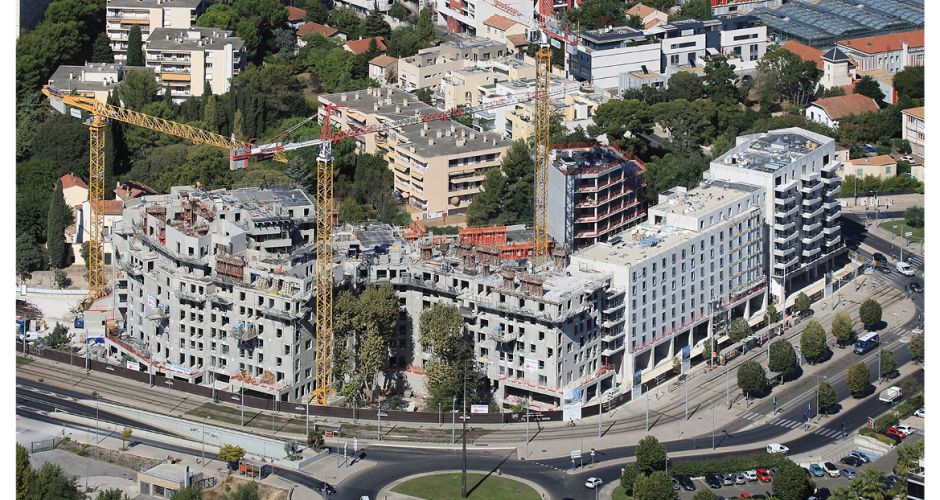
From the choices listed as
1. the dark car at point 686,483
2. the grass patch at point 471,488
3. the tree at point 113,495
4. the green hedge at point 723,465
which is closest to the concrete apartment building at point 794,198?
the green hedge at point 723,465

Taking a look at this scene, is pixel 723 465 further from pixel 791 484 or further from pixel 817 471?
pixel 791 484

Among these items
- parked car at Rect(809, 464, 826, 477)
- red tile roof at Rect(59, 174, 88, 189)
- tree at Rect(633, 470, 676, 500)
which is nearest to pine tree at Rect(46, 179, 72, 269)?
red tile roof at Rect(59, 174, 88, 189)

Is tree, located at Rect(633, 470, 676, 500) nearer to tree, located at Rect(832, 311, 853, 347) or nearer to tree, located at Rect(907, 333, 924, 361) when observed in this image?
tree, located at Rect(832, 311, 853, 347)

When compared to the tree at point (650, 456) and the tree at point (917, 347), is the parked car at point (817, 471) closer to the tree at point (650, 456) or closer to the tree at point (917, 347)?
the tree at point (650, 456)

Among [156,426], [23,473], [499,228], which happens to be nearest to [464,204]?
[499,228]

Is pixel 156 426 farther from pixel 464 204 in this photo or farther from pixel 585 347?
pixel 464 204

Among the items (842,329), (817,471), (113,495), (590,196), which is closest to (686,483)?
(817,471)

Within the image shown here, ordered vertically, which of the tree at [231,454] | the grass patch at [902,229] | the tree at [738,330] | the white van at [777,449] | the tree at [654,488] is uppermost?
the grass patch at [902,229]

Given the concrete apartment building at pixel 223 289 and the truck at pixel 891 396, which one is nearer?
the truck at pixel 891 396
